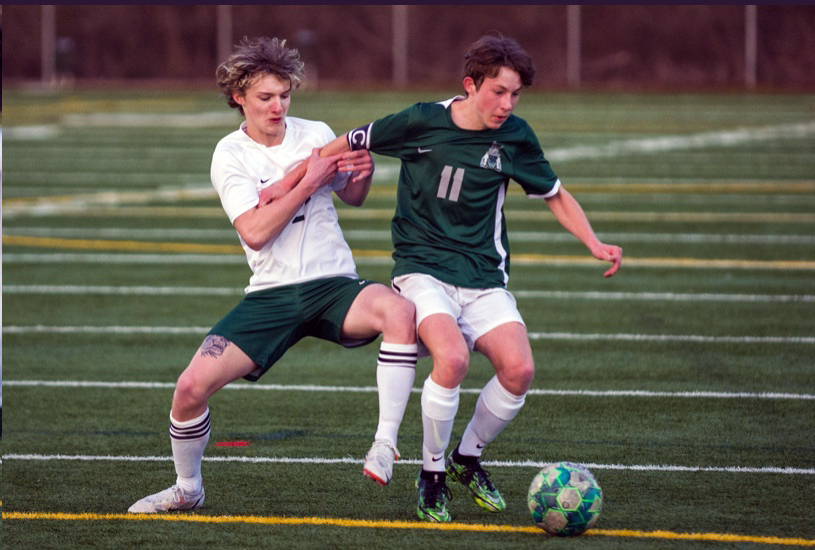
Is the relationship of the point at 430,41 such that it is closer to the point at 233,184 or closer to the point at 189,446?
the point at 233,184

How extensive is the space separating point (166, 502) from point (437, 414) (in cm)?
118

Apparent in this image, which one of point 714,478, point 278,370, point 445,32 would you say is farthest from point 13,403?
point 445,32

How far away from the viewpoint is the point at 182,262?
12.4 metres

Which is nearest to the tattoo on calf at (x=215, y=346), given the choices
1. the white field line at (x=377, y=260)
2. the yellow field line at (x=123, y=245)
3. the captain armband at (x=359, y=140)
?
the captain armband at (x=359, y=140)

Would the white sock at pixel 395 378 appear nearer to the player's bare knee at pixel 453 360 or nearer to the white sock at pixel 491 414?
the player's bare knee at pixel 453 360

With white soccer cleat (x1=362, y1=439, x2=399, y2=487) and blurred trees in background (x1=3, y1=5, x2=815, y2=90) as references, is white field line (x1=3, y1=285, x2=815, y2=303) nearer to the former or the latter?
white soccer cleat (x1=362, y1=439, x2=399, y2=487)

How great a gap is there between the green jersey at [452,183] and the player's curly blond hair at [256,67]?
0.37 metres

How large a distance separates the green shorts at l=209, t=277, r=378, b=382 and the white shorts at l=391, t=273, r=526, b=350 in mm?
233

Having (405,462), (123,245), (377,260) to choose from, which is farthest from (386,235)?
(405,462)

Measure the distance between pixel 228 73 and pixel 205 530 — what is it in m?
1.85

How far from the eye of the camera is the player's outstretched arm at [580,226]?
5.52 meters

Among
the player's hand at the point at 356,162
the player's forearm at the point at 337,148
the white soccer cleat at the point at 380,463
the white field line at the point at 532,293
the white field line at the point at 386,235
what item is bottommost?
the white soccer cleat at the point at 380,463

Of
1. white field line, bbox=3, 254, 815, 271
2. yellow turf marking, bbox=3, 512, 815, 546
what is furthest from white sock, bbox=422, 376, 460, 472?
white field line, bbox=3, 254, 815, 271

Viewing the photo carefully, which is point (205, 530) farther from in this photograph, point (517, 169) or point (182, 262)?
point (182, 262)
